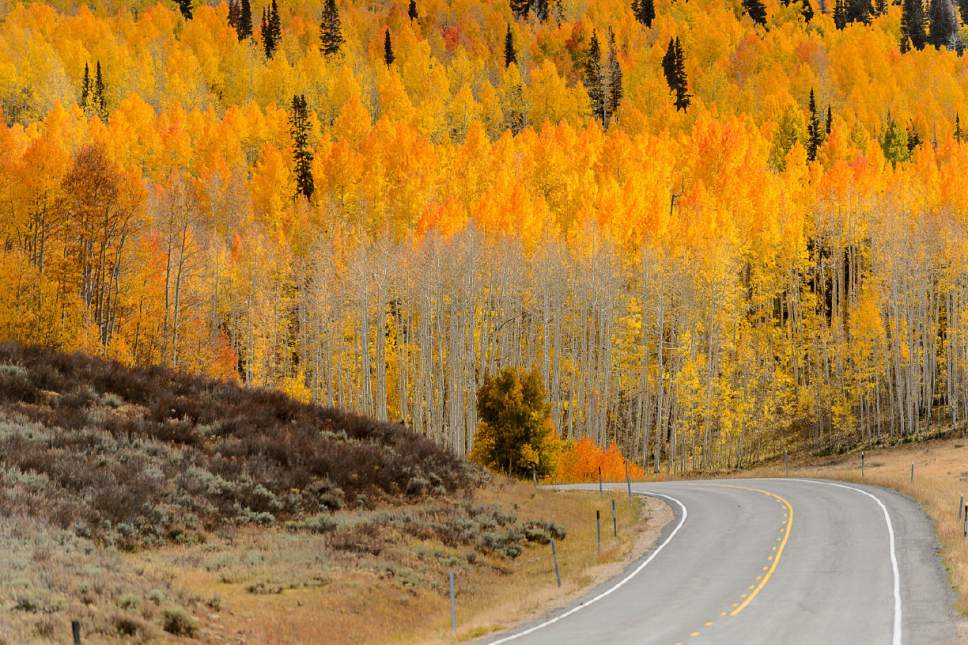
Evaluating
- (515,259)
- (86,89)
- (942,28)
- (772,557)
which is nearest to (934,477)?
(772,557)

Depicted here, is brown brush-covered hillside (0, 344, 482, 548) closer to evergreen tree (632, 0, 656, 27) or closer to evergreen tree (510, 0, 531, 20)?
evergreen tree (632, 0, 656, 27)

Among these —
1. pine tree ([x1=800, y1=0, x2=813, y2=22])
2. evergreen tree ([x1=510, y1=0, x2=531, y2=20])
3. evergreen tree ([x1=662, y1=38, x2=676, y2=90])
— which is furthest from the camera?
evergreen tree ([x1=510, y1=0, x2=531, y2=20])

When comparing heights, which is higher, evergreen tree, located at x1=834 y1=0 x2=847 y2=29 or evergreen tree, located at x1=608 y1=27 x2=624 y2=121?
evergreen tree, located at x1=834 y1=0 x2=847 y2=29

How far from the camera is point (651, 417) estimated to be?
216 ft

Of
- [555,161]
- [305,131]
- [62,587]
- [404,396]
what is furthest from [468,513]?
[305,131]

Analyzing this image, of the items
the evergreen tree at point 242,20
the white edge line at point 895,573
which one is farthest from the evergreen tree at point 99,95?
the white edge line at point 895,573

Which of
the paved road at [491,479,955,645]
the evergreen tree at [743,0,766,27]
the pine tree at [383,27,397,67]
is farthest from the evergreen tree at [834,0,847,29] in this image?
the paved road at [491,479,955,645]

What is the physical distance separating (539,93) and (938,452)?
81.6 metres

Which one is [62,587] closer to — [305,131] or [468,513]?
[468,513]

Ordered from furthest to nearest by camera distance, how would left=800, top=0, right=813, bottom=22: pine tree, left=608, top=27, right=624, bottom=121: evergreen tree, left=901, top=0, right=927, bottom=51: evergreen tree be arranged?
left=800, top=0, right=813, bottom=22: pine tree → left=901, top=0, right=927, bottom=51: evergreen tree → left=608, top=27, right=624, bottom=121: evergreen tree

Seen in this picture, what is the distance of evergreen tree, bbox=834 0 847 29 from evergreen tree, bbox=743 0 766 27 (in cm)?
1117

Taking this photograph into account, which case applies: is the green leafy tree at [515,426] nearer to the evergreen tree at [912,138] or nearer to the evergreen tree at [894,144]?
the evergreen tree at [894,144]

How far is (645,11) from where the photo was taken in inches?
6324

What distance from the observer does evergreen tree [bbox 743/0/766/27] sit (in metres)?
153
